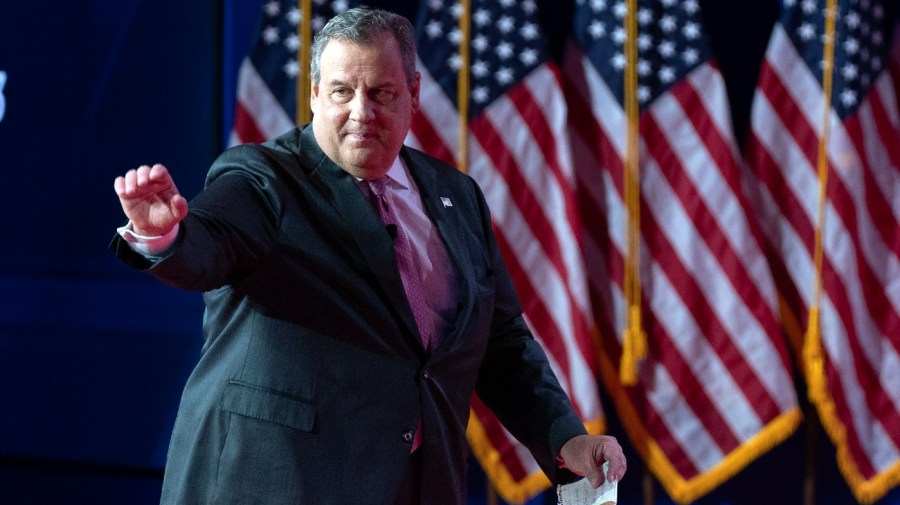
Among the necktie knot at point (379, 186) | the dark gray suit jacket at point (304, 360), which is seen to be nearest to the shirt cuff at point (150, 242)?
the dark gray suit jacket at point (304, 360)

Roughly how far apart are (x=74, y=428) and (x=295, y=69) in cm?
143

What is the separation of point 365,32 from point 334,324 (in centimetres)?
42

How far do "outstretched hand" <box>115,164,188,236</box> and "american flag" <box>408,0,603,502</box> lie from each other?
6.58ft

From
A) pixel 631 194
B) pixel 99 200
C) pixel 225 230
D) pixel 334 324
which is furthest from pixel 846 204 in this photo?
pixel 99 200

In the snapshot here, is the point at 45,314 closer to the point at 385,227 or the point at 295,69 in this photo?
the point at 295,69

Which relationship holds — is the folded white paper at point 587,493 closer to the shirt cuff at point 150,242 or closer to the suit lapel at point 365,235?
the suit lapel at point 365,235

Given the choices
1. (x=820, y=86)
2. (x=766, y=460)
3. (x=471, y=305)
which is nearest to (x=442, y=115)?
(x=820, y=86)

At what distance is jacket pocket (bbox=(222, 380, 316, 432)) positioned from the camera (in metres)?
1.45

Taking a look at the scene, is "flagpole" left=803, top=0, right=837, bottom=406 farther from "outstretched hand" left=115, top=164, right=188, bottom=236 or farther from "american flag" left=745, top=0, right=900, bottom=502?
"outstretched hand" left=115, top=164, right=188, bottom=236

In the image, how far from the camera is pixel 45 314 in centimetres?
352

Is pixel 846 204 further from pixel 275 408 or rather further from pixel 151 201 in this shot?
pixel 151 201

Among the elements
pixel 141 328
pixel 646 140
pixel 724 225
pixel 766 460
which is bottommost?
pixel 766 460

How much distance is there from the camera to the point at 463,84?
3225mm

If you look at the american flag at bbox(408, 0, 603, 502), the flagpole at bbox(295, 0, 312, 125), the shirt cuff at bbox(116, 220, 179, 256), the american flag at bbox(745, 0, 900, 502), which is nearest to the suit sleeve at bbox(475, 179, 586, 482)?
the shirt cuff at bbox(116, 220, 179, 256)
